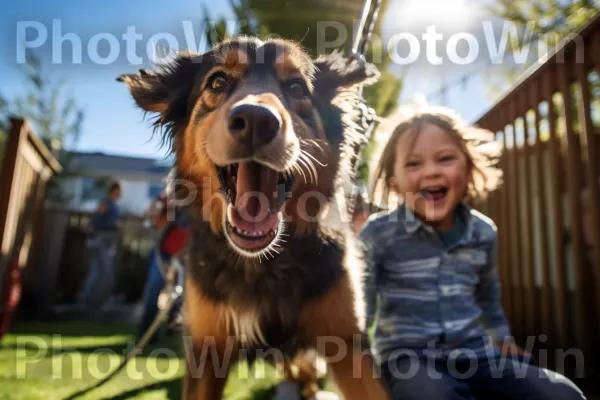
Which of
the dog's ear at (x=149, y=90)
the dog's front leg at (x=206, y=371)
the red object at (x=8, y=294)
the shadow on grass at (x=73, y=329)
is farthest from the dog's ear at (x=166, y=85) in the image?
the shadow on grass at (x=73, y=329)

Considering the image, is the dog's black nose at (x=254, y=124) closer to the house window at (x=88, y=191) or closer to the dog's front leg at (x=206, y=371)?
the dog's front leg at (x=206, y=371)

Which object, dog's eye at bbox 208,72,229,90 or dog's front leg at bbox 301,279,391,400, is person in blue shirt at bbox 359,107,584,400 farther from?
dog's eye at bbox 208,72,229,90

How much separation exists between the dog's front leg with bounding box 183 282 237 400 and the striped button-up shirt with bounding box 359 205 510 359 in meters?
0.80

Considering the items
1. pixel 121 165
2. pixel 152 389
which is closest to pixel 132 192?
pixel 121 165

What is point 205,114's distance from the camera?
2.07m

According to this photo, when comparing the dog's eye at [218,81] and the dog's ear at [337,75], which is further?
the dog's ear at [337,75]

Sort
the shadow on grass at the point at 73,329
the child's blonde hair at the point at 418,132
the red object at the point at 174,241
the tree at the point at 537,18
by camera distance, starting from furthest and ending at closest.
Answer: the tree at the point at 537,18 < the shadow on grass at the point at 73,329 < the red object at the point at 174,241 < the child's blonde hair at the point at 418,132

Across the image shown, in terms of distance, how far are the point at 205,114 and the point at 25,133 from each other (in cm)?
390

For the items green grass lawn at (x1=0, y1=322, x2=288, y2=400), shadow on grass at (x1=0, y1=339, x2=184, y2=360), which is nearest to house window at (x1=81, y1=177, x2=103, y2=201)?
green grass lawn at (x1=0, y1=322, x2=288, y2=400)

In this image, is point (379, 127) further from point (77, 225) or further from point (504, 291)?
point (77, 225)

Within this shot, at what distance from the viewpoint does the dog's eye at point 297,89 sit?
213 centimetres

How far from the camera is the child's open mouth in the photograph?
Answer: 7.63 feet

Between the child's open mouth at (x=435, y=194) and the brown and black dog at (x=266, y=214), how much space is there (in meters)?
0.46

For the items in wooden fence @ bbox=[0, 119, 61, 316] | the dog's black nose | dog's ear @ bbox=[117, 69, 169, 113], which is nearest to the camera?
the dog's black nose
